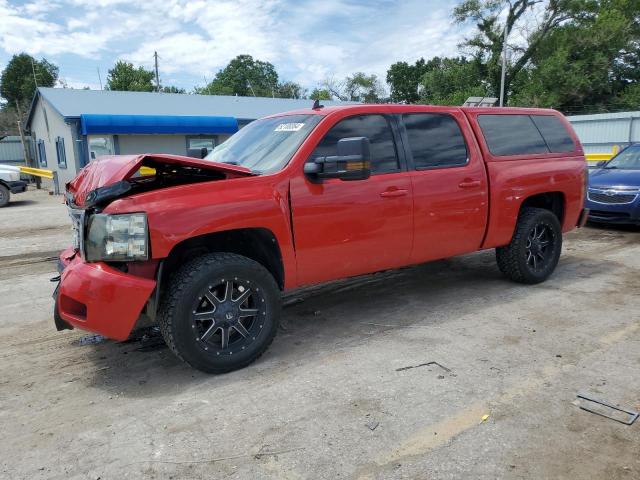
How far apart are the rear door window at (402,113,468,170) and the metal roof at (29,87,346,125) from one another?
1867 cm

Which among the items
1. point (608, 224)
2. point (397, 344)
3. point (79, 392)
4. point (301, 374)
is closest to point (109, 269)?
point (79, 392)

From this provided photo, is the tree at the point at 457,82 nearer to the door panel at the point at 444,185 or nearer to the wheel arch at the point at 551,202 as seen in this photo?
the wheel arch at the point at 551,202

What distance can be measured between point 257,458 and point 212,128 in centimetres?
2095

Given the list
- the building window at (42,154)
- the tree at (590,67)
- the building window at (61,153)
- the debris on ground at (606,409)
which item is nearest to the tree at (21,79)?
the building window at (42,154)

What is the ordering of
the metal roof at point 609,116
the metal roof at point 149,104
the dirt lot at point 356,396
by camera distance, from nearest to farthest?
the dirt lot at point 356,396 → the metal roof at point 149,104 → the metal roof at point 609,116

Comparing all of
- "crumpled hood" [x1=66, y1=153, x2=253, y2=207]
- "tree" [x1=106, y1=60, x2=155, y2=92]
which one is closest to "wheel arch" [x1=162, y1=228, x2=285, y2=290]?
"crumpled hood" [x1=66, y1=153, x2=253, y2=207]

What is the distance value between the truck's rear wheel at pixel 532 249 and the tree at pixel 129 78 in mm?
51855

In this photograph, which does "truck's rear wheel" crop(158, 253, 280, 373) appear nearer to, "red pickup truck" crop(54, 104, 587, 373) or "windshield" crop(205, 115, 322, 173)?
"red pickup truck" crop(54, 104, 587, 373)

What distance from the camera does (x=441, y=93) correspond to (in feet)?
167

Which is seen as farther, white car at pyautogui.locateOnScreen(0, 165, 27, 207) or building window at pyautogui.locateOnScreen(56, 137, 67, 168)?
building window at pyautogui.locateOnScreen(56, 137, 67, 168)

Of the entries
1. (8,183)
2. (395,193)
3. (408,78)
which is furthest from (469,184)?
(408,78)

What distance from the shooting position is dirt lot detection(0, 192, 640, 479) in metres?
2.61

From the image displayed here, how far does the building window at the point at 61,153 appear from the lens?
72.8 feet

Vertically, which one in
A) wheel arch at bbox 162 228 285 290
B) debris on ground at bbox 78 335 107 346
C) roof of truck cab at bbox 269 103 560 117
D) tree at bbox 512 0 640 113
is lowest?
debris on ground at bbox 78 335 107 346
